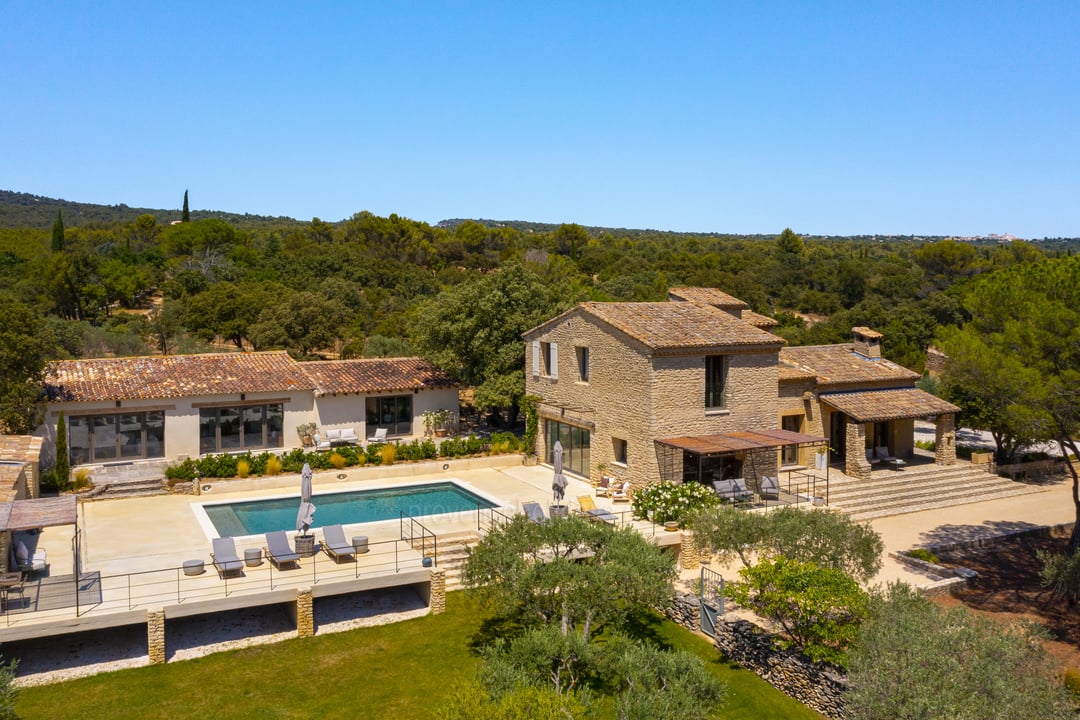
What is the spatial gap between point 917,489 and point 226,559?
22325 millimetres

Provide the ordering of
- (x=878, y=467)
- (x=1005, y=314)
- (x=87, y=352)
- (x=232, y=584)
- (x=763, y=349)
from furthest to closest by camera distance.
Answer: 1. (x=87, y=352)
2. (x=878, y=467)
3. (x=763, y=349)
4. (x=1005, y=314)
5. (x=232, y=584)

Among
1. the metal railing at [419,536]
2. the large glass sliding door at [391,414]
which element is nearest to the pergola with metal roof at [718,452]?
the metal railing at [419,536]

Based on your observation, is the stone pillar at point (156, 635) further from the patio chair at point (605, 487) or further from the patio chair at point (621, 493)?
the patio chair at point (605, 487)

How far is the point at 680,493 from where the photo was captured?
23891 millimetres

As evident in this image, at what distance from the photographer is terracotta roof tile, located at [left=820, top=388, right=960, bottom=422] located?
29.7 m

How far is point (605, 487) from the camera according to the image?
1084 inches

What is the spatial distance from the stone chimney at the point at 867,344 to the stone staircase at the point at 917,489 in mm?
4770

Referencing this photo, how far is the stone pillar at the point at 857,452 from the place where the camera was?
29.4 m

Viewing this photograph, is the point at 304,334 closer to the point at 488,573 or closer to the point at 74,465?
the point at 74,465

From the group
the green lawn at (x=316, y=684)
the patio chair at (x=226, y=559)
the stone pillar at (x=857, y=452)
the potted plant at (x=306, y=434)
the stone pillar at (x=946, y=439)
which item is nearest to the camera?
the green lawn at (x=316, y=684)

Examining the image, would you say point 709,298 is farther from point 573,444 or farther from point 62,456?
point 62,456

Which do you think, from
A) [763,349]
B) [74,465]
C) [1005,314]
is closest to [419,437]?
[74,465]

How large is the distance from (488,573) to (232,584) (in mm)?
6255

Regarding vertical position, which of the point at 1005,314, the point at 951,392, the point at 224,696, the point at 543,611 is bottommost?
the point at 224,696
